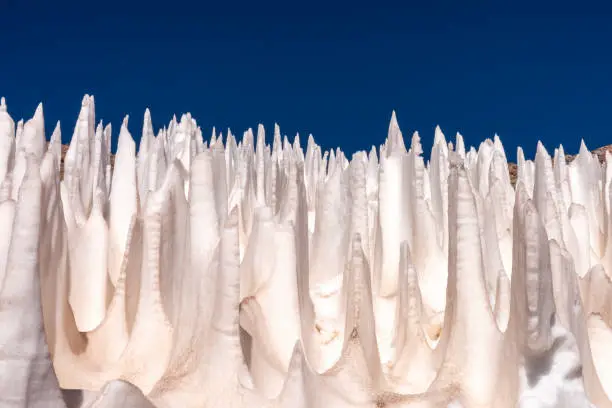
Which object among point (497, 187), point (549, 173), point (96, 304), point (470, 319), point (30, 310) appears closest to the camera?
point (30, 310)

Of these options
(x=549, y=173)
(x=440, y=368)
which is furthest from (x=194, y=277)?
(x=549, y=173)

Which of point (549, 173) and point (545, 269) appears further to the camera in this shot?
point (549, 173)

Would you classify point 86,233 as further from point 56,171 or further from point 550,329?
point 550,329

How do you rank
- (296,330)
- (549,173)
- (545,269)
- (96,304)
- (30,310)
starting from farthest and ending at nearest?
(549,173) < (96,304) < (296,330) < (545,269) < (30,310)

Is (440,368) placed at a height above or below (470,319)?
below

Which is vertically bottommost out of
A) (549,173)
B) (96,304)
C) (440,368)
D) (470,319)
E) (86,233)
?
(440,368)

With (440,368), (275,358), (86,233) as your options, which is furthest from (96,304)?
(440,368)

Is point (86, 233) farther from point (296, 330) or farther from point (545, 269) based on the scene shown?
point (545, 269)
